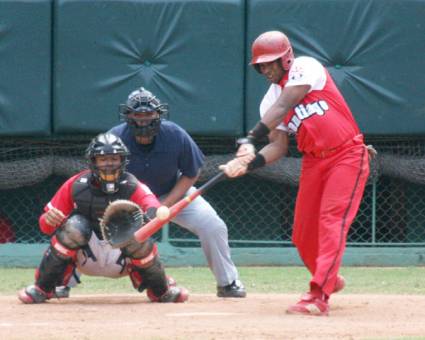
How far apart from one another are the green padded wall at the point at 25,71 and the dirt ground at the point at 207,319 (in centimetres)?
339

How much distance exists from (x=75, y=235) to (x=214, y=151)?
470 cm

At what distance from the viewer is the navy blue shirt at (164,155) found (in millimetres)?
8461

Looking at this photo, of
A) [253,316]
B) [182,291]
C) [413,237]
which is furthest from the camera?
[413,237]

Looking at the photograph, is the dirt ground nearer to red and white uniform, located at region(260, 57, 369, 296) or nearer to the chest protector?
red and white uniform, located at region(260, 57, 369, 296)

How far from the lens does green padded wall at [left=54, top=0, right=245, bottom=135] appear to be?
11570mm

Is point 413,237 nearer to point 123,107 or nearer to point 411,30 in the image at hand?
point 411,30

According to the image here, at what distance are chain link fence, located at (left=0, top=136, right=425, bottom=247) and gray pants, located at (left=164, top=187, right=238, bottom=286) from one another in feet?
10.1

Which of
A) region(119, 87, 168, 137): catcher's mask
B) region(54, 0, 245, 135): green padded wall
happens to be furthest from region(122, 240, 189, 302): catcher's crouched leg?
region(54, 0, 245, 135): green padded wall

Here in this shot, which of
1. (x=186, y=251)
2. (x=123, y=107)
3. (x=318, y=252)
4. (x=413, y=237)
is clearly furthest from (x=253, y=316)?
(x=413, y=237)

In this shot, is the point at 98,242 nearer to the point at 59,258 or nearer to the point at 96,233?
the point at 96,233

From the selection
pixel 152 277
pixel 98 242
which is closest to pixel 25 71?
pixel 98 242

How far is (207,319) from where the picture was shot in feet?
22.8

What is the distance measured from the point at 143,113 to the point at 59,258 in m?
1.16

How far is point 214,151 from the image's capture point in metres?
12.1
